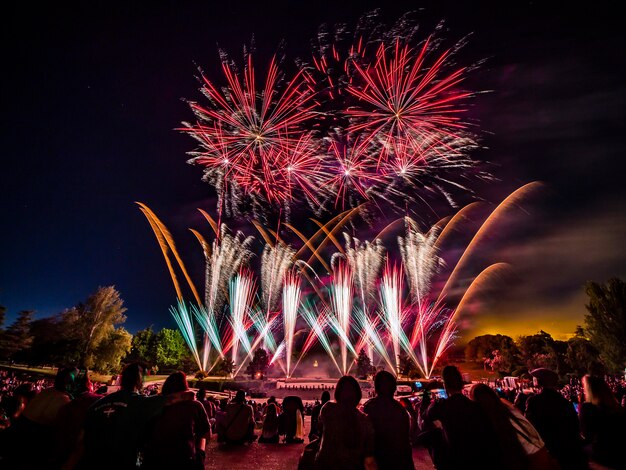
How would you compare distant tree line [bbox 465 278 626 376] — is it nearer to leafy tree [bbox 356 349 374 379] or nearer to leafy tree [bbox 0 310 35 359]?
leafy tree [bbox 356 349 374 379]

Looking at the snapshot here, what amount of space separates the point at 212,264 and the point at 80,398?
95.7ft

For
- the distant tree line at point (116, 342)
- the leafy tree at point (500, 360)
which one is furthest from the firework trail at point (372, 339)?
the leafy tree at point (500, 360)

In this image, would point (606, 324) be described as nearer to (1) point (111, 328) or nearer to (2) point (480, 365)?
(2) point (480, 365)

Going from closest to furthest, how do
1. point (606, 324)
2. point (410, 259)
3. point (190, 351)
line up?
point (410, 259), point (606, 324), point (190, 351)

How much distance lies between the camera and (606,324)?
54.4 m

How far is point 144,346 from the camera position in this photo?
9238 cm

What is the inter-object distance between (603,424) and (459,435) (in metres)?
3.24

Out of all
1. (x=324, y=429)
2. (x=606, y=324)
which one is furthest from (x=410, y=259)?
(x=606, y=324)

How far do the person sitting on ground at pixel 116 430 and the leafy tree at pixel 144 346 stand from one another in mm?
96474

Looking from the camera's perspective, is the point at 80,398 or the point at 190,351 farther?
the point at 190,351

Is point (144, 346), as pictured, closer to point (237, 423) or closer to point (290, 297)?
point (290, 297)

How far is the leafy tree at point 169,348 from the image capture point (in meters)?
90.3

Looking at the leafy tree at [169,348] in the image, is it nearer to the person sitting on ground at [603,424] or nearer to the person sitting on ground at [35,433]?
the person sitting on ground at [35,433]

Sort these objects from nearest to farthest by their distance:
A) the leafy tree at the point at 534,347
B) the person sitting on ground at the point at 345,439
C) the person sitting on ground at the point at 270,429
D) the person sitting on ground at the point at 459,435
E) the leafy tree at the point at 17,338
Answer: the person sitting on ground at the point at 345,439
the person sitting on ground at the point at 459,435
the person sitting on ground at the point at 270,429
the leafy tree at the point at 17,338
the leafy tree at the point at 534,347
